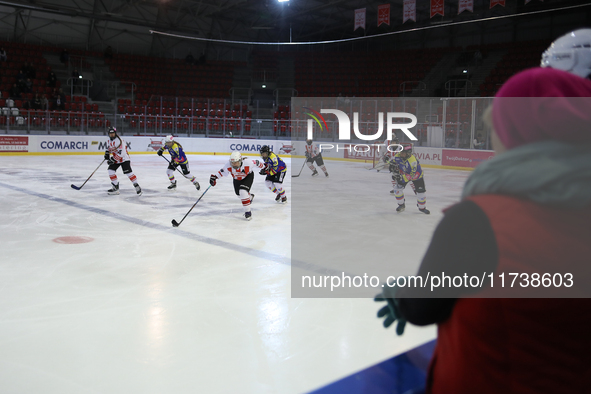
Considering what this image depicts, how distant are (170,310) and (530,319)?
3246mm

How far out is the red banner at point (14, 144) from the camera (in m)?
17.7

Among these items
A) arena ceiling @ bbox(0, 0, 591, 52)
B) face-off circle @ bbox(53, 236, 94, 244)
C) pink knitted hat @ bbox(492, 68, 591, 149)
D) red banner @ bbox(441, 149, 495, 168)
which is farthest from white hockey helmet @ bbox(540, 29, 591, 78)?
arena ceiling @ bbox(0, 0, 591, 52)

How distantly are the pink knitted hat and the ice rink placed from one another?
6.63 ft

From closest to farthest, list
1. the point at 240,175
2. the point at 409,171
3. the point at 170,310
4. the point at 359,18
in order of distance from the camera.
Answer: the point at 170,310
the point at 240,175
the point at 409,171
the point at 359,18

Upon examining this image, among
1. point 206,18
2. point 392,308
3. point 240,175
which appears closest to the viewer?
point 392,308

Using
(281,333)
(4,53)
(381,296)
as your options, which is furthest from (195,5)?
(381,296)

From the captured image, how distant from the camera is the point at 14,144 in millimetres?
17891

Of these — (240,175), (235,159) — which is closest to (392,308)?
(235,159)

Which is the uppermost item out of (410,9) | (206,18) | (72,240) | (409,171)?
(206,18)

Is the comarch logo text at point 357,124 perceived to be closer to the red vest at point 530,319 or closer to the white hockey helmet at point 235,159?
the white hockey helmet at point 235,159


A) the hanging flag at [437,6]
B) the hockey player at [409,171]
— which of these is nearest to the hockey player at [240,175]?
the hockey player at [409,171]

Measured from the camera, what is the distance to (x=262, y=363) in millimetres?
2855

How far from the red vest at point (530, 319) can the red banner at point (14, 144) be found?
19.9 meters

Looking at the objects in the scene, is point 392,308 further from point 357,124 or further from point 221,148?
point 221,148
